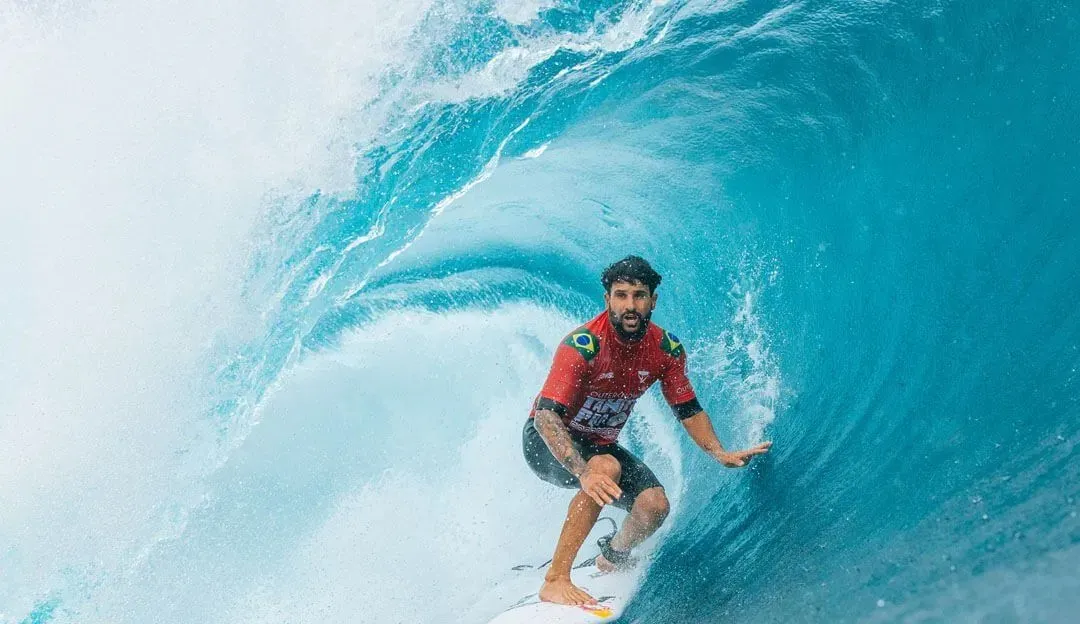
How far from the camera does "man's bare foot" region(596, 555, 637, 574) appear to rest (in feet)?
15.5

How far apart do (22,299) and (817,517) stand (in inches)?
239

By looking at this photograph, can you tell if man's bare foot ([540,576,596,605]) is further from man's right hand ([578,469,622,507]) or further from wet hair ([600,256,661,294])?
wet hair ([600,256,661,294])

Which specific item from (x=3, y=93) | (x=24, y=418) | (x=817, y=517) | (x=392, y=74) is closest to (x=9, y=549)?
(x=24, y=418)

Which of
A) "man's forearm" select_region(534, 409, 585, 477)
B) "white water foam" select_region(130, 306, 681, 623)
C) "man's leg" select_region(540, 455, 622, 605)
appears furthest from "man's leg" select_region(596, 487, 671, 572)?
"white water foam" select_region(130, 306, 681, 623)

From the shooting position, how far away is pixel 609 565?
4727mm

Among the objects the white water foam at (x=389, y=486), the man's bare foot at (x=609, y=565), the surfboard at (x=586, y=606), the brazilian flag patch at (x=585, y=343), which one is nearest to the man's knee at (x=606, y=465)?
the brazilian flag patch at (x=585, y=343)

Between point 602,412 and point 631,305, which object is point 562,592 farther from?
point 631,305

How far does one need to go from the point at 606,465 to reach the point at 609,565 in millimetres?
956

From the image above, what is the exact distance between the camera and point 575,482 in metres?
4.57

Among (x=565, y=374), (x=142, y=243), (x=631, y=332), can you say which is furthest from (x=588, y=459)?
(x=142, y=243)

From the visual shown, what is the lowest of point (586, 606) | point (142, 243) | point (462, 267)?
point (586, 606)

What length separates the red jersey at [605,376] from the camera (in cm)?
405

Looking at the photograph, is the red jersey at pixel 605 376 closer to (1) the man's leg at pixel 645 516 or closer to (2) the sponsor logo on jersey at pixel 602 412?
(2) the sponsor logo on jersey at pixel 602 412

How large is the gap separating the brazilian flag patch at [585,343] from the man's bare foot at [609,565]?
1279 millimetres
